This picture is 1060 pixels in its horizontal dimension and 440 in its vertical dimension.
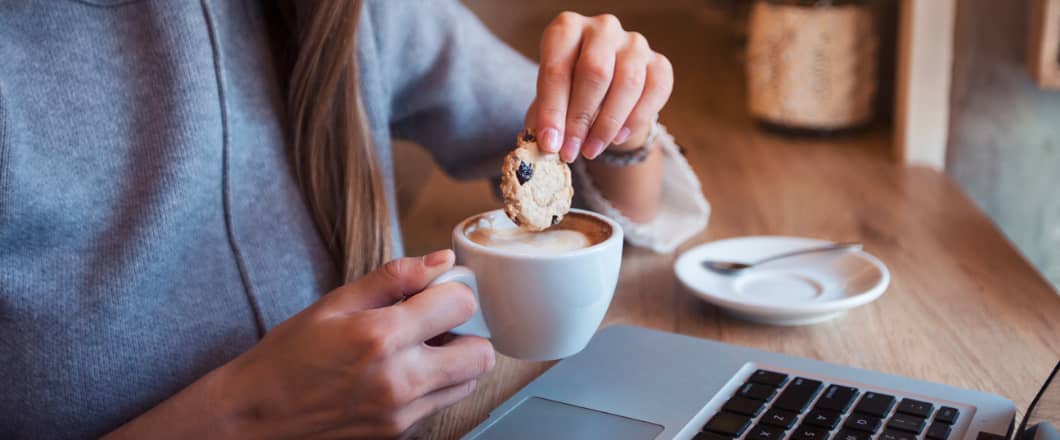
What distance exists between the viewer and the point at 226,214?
2.82 ft

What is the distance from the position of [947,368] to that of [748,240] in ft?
1.02

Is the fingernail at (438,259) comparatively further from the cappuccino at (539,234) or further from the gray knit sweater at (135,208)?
the gray knit sweater at (135,208)

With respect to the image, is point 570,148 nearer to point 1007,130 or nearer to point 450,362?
point 450,362

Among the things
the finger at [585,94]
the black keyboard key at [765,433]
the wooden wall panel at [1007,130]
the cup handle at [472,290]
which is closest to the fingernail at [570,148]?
the finger at [585,94]

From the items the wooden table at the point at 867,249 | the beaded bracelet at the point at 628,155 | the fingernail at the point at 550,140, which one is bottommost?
the wooden table at the point at 867,249

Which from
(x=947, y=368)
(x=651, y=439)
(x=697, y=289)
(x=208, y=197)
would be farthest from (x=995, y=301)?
(x=208, y=197)

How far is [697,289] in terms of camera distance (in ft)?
2.90

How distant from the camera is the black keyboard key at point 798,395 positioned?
65 centimetres

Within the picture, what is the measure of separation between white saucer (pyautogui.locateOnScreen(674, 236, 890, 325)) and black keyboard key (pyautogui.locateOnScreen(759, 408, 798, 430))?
195 millimetres

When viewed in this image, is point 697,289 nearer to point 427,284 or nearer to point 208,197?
point 427,284

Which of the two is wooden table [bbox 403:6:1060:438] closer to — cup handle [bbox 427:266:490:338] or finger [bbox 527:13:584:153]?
cup handle [bbox 427:266:490:338]

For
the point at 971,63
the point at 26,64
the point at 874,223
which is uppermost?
the point at 26,64

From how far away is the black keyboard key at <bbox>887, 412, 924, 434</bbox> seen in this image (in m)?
0.61

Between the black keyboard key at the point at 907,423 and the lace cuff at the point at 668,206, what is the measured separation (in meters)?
0.46
